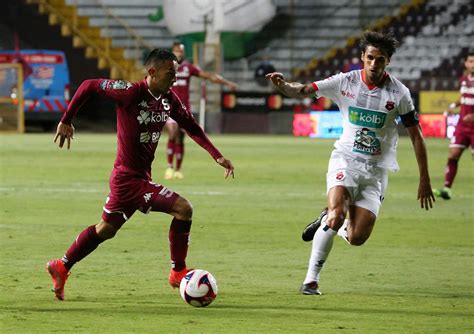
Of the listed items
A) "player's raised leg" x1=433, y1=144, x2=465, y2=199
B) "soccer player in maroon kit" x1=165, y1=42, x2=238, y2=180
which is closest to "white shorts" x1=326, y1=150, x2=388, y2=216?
"player's raised leg" x1=433, y1=144, x2=465, y2=199

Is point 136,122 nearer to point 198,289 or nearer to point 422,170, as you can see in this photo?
point 198,289

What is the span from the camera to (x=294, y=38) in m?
43.4

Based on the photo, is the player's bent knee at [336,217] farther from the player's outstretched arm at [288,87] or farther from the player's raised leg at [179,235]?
the player's raised leg at [179,235]

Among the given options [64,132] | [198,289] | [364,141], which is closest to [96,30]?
[364,141]

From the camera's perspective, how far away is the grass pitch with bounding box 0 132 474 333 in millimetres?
7422

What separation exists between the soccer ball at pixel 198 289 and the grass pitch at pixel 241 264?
64mm

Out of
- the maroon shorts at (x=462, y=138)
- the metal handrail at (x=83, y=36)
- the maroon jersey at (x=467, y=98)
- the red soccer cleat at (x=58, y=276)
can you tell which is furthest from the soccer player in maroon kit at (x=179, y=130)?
the metal handrail at (x=83, y=36)

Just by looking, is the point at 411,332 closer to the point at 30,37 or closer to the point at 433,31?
the point at 433,31

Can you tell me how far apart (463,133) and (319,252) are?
926 cm

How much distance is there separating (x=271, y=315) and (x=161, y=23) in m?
37.9

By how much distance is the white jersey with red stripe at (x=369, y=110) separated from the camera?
28.7 feet

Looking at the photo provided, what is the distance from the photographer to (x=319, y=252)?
28.3ft

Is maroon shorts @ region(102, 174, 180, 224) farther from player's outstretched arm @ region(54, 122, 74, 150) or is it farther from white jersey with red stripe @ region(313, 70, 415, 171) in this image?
white jersey with red stripe @ region(313, 70, 415, 171)

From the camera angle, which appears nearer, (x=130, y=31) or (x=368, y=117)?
(x=368, y=117)
